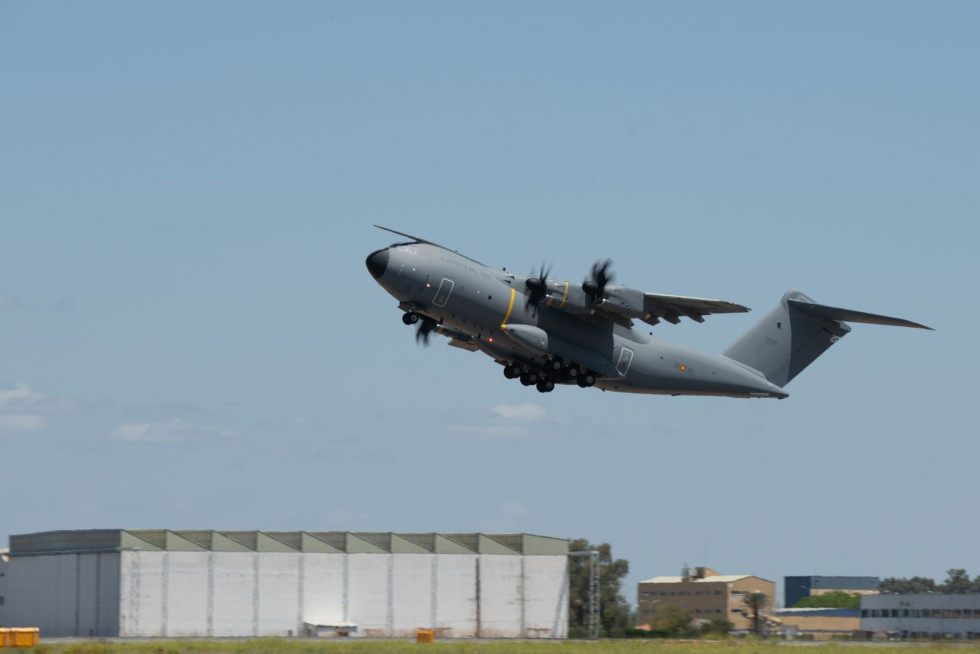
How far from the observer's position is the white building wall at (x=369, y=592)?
5425 cm

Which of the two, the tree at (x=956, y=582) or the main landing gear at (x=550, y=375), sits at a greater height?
the main landing gear at (x=550, y=375)

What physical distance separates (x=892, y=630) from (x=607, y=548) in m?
29.0

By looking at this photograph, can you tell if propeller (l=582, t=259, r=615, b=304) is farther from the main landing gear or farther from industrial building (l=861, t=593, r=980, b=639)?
industrial building (l=861, t=593, r=980, b=639)

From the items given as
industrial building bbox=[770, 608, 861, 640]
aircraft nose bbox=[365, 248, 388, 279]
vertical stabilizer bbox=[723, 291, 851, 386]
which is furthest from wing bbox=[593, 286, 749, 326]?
industrial building bbox=[770, 608, 861, 640]

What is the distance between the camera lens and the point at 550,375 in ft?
144

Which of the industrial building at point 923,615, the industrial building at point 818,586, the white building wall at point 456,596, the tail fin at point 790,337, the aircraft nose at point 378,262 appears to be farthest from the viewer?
the industrial building at point 818,586

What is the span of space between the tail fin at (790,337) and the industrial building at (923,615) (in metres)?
19.9

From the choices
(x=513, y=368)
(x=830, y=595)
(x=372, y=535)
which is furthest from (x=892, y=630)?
(x=830, y=595)

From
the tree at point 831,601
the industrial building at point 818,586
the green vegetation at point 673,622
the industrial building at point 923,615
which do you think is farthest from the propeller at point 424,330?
the industrial building at point 818,586

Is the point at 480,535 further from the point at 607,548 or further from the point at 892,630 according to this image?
the point at 607,548

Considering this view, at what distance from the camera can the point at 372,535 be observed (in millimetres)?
56562

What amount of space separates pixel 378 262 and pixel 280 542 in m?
19.8

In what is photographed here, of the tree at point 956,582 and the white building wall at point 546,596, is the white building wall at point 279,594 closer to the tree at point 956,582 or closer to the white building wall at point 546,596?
the white building wall at point 546,596

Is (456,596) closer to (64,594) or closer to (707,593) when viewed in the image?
(64,594)
